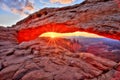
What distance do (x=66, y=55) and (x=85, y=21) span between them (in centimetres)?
528

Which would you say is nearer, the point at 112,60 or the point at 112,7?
the point at 112,60

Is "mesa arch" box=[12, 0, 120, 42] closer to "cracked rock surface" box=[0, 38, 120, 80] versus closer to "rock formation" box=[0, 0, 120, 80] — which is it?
"rock formation" box=[0, 0, 120, 80]

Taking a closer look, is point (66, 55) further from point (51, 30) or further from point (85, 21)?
point (51, 30)

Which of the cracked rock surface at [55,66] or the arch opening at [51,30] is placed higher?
the arch opening at [51,30]

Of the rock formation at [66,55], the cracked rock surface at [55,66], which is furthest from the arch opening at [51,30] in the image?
the cracked rock surface at [55,66]

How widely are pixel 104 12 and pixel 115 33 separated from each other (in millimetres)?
2400

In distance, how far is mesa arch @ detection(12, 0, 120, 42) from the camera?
472 inches

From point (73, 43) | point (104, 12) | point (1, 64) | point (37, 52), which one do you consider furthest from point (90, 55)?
point (104, 12)

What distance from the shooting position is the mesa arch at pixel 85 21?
12.0 metres

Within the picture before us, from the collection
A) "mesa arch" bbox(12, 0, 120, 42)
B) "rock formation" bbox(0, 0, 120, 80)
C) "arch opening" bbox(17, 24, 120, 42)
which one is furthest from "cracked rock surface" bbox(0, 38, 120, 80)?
"mesa arch" bbox(12, 0, 120, 42)

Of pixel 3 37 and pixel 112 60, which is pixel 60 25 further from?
pixel 112 60

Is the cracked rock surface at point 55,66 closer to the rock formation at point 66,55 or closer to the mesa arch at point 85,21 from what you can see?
the rock formation at point 66,55

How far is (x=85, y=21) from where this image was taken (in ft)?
43.4

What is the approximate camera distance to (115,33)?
11531 millimetres
